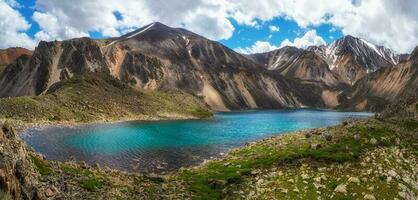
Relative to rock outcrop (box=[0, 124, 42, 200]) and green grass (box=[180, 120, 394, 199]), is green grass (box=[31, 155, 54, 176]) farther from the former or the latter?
green grass (box=[180, 120, 394, 199])

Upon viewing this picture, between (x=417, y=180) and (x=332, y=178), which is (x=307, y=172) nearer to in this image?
(x=332, y=178)

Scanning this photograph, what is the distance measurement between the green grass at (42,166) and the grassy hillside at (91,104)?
3990 inches

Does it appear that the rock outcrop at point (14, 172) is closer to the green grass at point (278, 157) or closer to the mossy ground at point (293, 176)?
the mossy ground at point (293, 176)

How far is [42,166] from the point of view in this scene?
3052 centimetres

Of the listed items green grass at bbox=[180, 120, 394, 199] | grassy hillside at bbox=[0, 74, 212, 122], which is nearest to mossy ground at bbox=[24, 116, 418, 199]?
green grass at bbox=[180, 120, 394, 199]

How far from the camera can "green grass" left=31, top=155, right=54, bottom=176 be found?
29.7 metres

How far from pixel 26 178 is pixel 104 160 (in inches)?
1566

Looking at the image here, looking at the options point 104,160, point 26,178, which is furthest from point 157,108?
point 26,178

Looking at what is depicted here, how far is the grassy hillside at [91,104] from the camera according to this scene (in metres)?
134

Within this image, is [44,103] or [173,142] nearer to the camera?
[173,142]

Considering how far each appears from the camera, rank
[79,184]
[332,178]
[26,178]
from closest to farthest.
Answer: [26,178] < [79,184] < [332,178]

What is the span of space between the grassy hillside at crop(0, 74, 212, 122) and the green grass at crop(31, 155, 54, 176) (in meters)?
101

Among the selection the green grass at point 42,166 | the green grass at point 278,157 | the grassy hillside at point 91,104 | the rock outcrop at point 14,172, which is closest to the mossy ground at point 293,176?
the green grass at point 278,157

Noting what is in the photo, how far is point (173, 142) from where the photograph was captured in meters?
87.4
